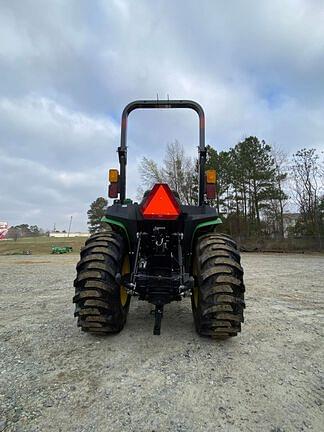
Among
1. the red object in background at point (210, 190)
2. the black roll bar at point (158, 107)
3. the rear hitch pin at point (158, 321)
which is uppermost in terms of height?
the black roll bar at point (158, 107)

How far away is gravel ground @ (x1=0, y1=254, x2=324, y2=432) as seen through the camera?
66.8 inches

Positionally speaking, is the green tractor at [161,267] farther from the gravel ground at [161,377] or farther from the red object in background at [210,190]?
the gravel ground at [161,377]

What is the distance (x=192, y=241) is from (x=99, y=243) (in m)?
1.01

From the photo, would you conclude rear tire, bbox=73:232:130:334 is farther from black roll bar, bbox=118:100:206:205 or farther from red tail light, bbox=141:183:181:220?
black roll bar, bbox=118:100:206:205

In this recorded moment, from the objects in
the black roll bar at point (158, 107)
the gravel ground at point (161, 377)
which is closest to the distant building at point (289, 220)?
the black roll bar at point (158, 107)

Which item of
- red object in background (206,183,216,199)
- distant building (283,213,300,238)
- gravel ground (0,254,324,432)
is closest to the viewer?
gravel ground (0,254,324,432)

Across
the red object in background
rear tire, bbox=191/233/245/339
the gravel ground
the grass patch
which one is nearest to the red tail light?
rear tire, bbox=191/233/245/339

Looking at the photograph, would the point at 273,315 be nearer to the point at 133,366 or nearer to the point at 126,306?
the point at 126,306

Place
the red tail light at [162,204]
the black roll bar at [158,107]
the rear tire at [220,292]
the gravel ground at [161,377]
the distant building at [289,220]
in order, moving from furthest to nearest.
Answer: the distant building at [289,220] → the black roll bar at [158,107] → the red tail light at [162,204] → the rear tire at [220,292] → the gravel ground at [161,377]

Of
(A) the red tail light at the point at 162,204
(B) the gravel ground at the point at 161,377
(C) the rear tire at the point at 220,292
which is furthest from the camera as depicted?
(A) the red tail light at the point at 162,204

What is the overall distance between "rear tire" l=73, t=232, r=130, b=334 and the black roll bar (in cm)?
95

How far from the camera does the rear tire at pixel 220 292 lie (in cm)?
258

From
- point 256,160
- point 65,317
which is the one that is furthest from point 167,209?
point 256,160

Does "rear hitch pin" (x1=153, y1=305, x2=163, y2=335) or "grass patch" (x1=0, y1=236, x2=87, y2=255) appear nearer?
"rear hitch pin" (x1=153, y1=305, x2=163, y2=335)
